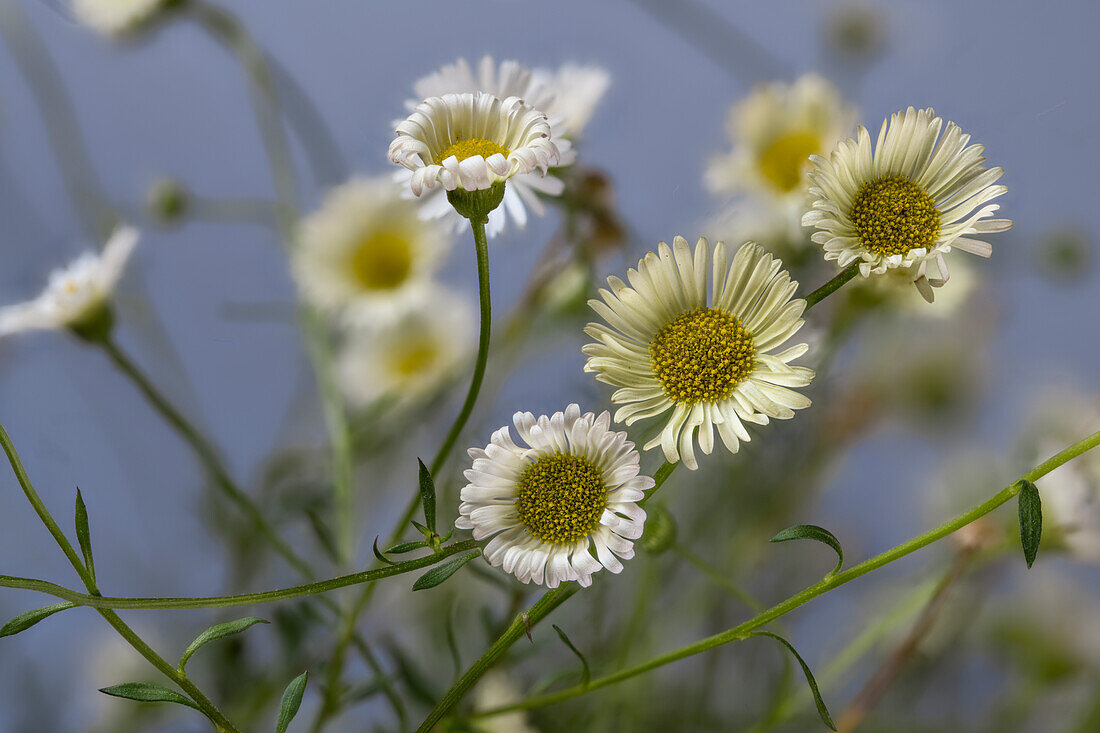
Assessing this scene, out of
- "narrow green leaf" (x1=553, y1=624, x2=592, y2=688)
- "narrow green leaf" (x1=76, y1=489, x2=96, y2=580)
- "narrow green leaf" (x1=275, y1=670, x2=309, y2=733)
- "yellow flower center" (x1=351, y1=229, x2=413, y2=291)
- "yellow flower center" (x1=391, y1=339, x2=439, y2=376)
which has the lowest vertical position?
"narrow green leaf" (x1=553, y1=624, x2=592, y2=688)

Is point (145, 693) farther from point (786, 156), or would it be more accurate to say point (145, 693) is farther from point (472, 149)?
point (786, 156)

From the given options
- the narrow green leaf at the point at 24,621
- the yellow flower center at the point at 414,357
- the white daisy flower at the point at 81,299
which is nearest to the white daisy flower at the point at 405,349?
the yellow flower center at the point at 414,357

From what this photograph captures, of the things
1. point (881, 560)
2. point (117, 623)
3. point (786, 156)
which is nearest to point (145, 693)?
point (117, 623)

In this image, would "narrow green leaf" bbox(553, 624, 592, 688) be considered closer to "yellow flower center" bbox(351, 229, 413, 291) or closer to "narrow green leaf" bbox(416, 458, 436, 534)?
"narrow green leaf" bbox(416, 458, 436, 534)

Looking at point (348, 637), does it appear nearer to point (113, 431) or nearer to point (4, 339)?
point (4, 339)

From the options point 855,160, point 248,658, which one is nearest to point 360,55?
point 248,658

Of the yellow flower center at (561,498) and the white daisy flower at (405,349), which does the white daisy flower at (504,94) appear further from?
the white daisy flower at (405,349)

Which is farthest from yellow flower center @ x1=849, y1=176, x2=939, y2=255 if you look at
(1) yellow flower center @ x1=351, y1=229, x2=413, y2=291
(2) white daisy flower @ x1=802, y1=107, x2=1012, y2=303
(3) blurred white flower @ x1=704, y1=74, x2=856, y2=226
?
(1) yellow flower center @ x1=351, y1=229, x2=413, y2=291
